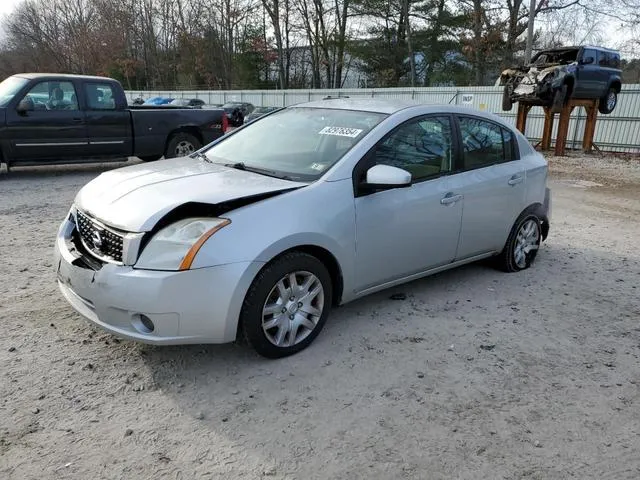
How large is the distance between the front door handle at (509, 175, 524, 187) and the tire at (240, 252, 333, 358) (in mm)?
2220

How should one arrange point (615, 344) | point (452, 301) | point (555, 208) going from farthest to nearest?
point (555, 208) < point (452, 301) < point (615, 344)

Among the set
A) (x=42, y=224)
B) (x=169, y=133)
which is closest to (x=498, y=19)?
(x=169, y=133)

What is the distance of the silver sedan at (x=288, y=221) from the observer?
2.85 meters

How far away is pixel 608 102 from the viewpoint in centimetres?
1577

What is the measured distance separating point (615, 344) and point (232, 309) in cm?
272

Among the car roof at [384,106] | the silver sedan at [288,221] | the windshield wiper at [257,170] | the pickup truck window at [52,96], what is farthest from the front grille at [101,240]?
the pickup truck window at [52,96]

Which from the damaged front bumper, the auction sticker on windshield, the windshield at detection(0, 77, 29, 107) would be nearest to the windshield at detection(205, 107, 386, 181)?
the auction sticker on windshield

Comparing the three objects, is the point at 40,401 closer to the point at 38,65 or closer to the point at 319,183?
the point at 319,183

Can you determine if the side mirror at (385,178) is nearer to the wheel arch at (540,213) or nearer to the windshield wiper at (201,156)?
the windshield wiper at (201,156)

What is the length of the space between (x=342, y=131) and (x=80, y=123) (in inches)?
296

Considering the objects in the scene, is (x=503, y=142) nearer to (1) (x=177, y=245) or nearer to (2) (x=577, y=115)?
(1) (x=177, y=245)

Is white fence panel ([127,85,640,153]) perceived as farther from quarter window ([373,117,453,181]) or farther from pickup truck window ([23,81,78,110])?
quarter window ([373,117,453,181])

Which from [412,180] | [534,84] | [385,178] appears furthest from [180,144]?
[534,84]

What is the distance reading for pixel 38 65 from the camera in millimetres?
63406
